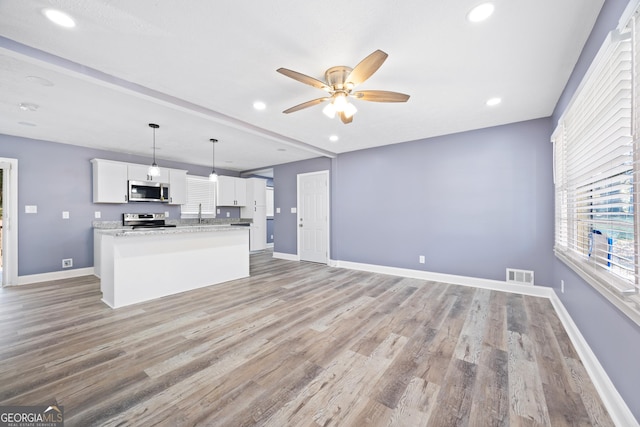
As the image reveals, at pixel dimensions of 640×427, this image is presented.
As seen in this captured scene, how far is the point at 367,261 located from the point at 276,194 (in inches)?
123

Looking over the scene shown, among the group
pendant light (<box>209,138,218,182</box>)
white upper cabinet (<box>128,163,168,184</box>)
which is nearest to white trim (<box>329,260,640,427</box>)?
pendant light (<box>209,138,218,182</box>)

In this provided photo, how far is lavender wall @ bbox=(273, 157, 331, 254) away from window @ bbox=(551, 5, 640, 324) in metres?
4.66

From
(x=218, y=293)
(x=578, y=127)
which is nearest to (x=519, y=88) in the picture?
(x=578, y=127)

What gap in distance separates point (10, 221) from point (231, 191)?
4.05 metres

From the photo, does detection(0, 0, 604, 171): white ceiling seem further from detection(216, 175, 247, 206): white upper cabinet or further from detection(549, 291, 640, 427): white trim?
detection(216, 175, 247, 206): white upper cabinet

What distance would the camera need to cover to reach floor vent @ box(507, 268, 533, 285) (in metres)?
3.62

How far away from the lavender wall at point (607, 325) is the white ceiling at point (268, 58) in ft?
0.43

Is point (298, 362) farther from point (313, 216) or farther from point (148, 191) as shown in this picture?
point (148, 191)

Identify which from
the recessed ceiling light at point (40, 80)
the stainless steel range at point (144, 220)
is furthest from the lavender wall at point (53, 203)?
the recessed ceiling light at point (40, 80)

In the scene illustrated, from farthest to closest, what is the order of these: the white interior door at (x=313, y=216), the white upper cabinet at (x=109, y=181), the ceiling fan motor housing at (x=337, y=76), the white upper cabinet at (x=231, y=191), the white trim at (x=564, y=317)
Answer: the white upper cabinet at (x=231, y=191), the white interior door at (x=313, y=216), the white upper cabinet at (x=109, y=181), the ceiling fan motor housing at (x=337, y=76), the white trim at (x=564, y=317)

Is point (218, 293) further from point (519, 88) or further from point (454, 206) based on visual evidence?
point (519, 88)

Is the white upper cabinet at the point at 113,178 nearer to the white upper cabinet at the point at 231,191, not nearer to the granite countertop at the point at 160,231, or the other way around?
the granite countertop at the point at 160,231

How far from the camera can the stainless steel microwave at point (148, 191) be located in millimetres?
5355

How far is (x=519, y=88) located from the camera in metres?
2.71
